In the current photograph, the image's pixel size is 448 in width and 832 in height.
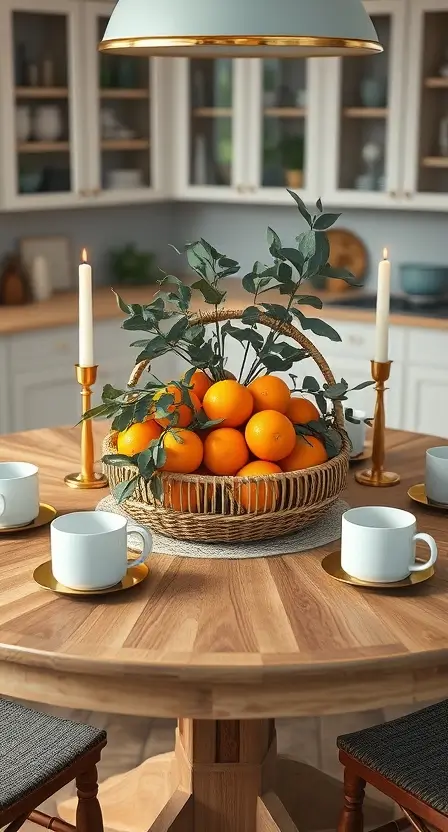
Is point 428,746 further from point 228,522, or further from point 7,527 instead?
point 7,527

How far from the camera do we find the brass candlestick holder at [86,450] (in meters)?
2.05

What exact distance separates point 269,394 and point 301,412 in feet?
0.25

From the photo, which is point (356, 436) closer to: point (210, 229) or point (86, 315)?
point (86, 315)

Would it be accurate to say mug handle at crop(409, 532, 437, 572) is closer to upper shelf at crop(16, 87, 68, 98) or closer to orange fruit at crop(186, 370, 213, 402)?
orange fruit at crop(186, 370, 213, 402)

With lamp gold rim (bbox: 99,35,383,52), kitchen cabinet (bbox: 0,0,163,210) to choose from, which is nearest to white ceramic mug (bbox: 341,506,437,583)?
lamp gold rim (bbox: 99,35,383,52)

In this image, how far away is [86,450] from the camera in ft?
6.86

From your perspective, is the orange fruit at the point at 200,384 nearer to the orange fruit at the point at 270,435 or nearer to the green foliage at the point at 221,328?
the green foliage at the point at 221,328

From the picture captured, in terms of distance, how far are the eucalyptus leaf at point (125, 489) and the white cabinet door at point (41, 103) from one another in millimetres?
2650

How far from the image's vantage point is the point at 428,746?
175cm

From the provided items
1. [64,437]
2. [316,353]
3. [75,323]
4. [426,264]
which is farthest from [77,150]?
[316,353]

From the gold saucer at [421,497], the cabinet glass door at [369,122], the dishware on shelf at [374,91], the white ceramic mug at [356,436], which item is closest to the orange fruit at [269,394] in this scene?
the gold saucer at [421,497]

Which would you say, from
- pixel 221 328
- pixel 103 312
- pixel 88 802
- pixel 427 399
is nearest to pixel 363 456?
pixel 221 328

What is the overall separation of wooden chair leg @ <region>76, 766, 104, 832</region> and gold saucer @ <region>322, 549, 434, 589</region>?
0.55 meters

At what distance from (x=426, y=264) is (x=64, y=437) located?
→ 2549 mm
